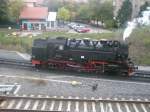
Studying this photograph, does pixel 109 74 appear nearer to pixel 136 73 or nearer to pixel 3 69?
pixel 136 73

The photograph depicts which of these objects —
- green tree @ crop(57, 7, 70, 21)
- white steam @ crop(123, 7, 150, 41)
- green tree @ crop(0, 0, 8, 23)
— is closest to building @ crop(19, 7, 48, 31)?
green tree @ crop(0, 0, 8, 23)

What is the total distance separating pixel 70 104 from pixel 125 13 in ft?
110

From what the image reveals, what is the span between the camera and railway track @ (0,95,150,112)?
50.7 ft

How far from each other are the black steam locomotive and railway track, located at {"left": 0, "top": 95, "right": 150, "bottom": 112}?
7.14m

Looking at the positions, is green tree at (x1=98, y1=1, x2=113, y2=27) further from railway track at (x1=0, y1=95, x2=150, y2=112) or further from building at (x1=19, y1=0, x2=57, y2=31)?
railway track at (x1=0, y1=95, x2=150, y2=112)

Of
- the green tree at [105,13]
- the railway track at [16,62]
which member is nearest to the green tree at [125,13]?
the green tree at [105,13]

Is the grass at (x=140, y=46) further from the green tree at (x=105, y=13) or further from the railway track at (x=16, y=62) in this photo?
the green tree at (x=105, y=13)

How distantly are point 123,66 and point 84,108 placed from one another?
28.6 feet

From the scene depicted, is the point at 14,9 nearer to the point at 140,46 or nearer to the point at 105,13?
the point at 105,13

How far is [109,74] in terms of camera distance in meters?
24.2

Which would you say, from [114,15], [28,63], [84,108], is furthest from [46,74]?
[114,15]

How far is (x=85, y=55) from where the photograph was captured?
2412 centimetres

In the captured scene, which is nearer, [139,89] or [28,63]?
[139,89]

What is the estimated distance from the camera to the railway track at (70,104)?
1546cm
